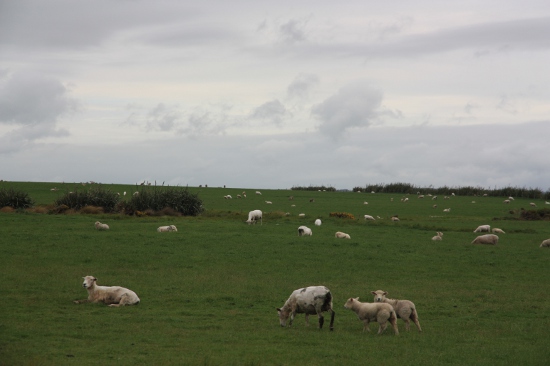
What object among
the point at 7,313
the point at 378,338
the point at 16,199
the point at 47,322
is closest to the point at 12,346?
the point at 47,322

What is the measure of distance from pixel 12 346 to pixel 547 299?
1782 centimetres

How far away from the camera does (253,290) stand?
23.1 m

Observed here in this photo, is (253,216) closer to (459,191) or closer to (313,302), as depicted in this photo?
(313,302)

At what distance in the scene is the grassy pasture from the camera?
14.1 metres

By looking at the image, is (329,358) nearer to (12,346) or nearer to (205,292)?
(12,346)

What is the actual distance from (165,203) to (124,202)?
11.6 ft

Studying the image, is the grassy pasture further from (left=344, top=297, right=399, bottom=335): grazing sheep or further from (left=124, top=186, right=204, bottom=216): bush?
(left=124, top=186, right=204, bottom=216): bush

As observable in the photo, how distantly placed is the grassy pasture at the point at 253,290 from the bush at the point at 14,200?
22.9ft

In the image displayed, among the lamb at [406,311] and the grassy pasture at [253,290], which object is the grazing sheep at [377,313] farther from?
the grassy pasture at [253,290]

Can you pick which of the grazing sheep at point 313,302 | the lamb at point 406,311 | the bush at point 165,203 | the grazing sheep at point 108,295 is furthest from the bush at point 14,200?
the lamb at point 406,311

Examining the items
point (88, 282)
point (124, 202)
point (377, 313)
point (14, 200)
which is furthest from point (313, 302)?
point (14, 200)

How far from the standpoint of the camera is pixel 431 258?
106 ft

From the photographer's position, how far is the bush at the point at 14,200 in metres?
53.2

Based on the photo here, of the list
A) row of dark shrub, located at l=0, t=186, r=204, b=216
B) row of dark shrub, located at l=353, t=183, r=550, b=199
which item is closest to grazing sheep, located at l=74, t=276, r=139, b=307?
row of dark shrub, located at l=0, t=186, r=204, b=216
